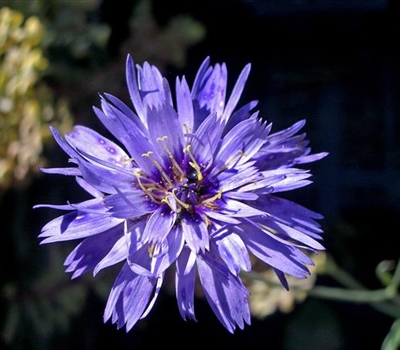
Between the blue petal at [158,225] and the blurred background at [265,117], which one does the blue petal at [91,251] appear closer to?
the blue petal at [158,225]

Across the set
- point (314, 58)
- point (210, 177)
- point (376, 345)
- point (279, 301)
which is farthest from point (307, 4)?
point (210, 177)

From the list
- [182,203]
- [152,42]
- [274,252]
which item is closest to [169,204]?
[182,203]

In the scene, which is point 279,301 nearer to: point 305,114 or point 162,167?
point 162,167

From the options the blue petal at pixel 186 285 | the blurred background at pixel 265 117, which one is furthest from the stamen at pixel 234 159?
the blurred background at pixel 265 117

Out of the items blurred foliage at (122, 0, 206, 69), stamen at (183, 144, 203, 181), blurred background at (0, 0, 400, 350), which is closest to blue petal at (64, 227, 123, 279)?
stamen at (183, 144, 203, 181)

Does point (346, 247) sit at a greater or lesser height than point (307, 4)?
lesser
